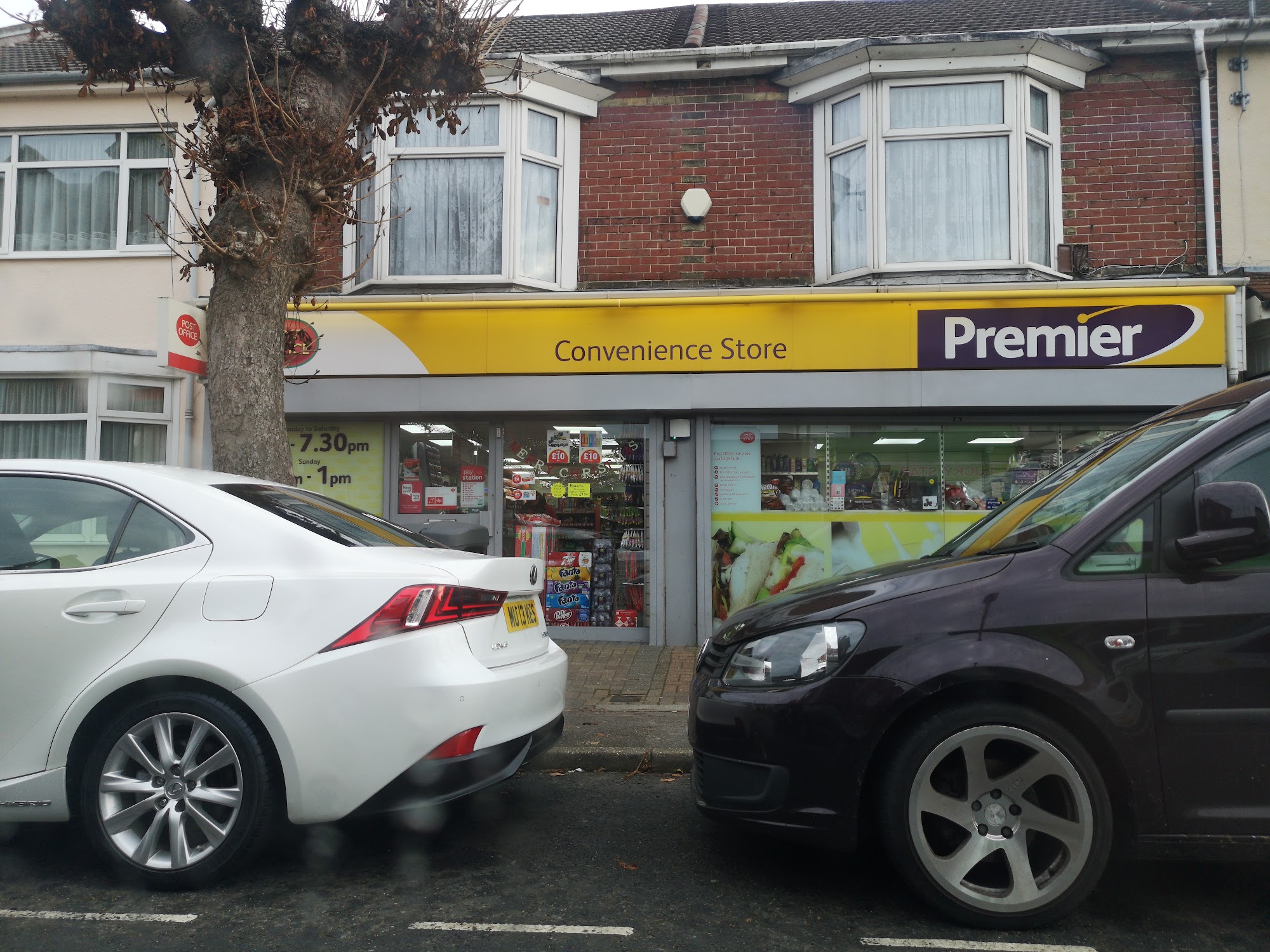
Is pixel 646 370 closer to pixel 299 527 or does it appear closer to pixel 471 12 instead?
pixel 471 12

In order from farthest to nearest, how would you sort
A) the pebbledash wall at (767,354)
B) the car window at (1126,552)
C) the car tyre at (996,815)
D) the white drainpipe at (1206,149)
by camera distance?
the white drainpipe at (1206,149) → the pebbledash wall at (767,354) → the car window at (1126,552) → the car tyre at (996,815)

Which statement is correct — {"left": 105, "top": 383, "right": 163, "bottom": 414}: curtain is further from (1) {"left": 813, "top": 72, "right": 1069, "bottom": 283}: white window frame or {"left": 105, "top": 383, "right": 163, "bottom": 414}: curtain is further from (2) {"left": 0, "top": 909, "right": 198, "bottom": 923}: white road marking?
(2) {"left": 0, "top": 909, "right": 198, "bottom": 923}: white road marking

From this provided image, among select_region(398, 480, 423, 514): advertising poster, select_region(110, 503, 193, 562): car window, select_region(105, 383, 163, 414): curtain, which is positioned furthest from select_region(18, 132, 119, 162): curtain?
select_region(110, 503, 193, 562): car window

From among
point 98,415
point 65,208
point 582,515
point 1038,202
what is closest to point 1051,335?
point 1038,202

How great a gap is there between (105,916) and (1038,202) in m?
9.29

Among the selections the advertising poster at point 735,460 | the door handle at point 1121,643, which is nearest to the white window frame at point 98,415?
the advertising poster at point 735,460

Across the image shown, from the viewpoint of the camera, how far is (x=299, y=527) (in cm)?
365

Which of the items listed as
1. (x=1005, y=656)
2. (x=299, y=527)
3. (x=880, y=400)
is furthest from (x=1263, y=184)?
(x=299, y=527)

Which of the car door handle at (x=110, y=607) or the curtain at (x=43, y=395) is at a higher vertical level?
the curtain at (x=43, y=395)

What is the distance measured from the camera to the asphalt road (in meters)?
3.04

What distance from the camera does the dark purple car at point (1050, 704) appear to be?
9.82 feet

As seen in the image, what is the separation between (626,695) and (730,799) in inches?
147

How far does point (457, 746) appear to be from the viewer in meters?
3.38

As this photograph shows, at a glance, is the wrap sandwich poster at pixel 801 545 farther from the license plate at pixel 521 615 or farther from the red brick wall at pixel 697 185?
the license plate at pixel 521 615
